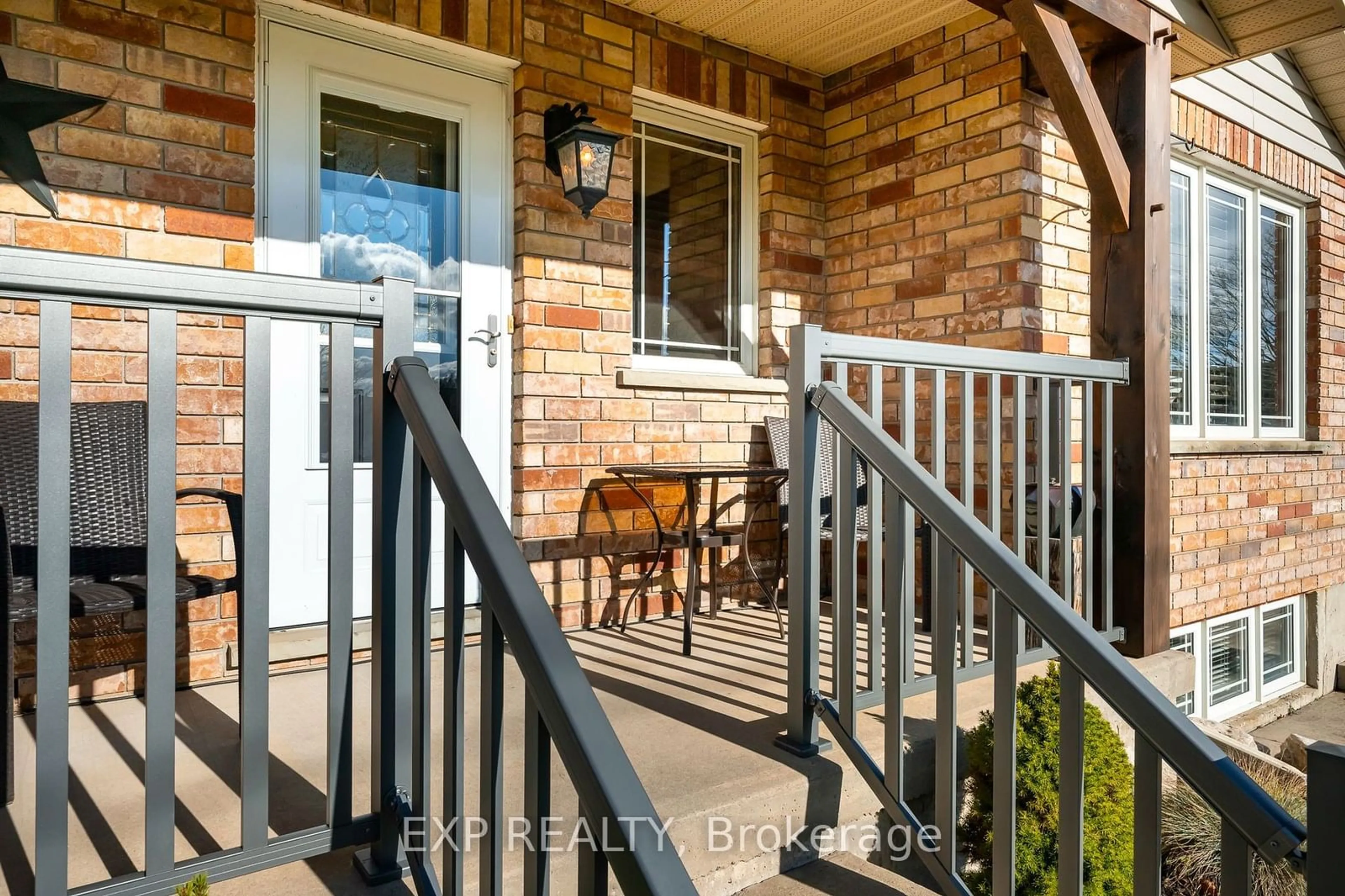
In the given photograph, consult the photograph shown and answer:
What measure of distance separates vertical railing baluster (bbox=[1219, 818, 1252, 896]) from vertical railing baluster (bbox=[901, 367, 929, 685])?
26.2 inches

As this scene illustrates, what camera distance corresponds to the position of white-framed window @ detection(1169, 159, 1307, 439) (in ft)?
14.0

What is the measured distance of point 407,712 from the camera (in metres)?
1.48

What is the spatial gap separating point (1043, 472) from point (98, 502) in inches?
93.7

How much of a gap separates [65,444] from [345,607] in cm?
45

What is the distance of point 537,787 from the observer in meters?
1.04

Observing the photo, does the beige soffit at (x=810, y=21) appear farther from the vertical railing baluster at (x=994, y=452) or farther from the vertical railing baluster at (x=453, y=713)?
the vertical railing baluster at (x=453, y=713)

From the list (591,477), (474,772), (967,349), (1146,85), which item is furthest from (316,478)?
(1146,85)

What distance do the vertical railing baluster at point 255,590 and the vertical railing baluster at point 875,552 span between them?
4.06ft

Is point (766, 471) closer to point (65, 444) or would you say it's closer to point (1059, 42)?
point (1059, 42)

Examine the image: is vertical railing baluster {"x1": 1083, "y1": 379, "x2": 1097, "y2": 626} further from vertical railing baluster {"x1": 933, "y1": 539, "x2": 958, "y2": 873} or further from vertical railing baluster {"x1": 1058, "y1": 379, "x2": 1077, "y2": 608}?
vertical railing baluster {"x1": 933, "y1": 539, "x2": 958, "y2": 873}

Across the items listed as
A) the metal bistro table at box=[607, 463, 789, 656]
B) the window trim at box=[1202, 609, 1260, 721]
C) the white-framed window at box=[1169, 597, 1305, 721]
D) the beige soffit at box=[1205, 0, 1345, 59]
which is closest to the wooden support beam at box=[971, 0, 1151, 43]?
the beige soffit at box=[1205, 0, 1345, 59]

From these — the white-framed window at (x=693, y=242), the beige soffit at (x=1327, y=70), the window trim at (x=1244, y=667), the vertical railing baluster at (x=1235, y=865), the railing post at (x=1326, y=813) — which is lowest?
the window trim at (x=1244, y=667)

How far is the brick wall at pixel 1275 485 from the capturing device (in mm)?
4121

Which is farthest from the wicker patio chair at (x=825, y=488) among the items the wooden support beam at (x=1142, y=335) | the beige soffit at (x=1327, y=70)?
the beige soffit at (x=1327, y=70)
